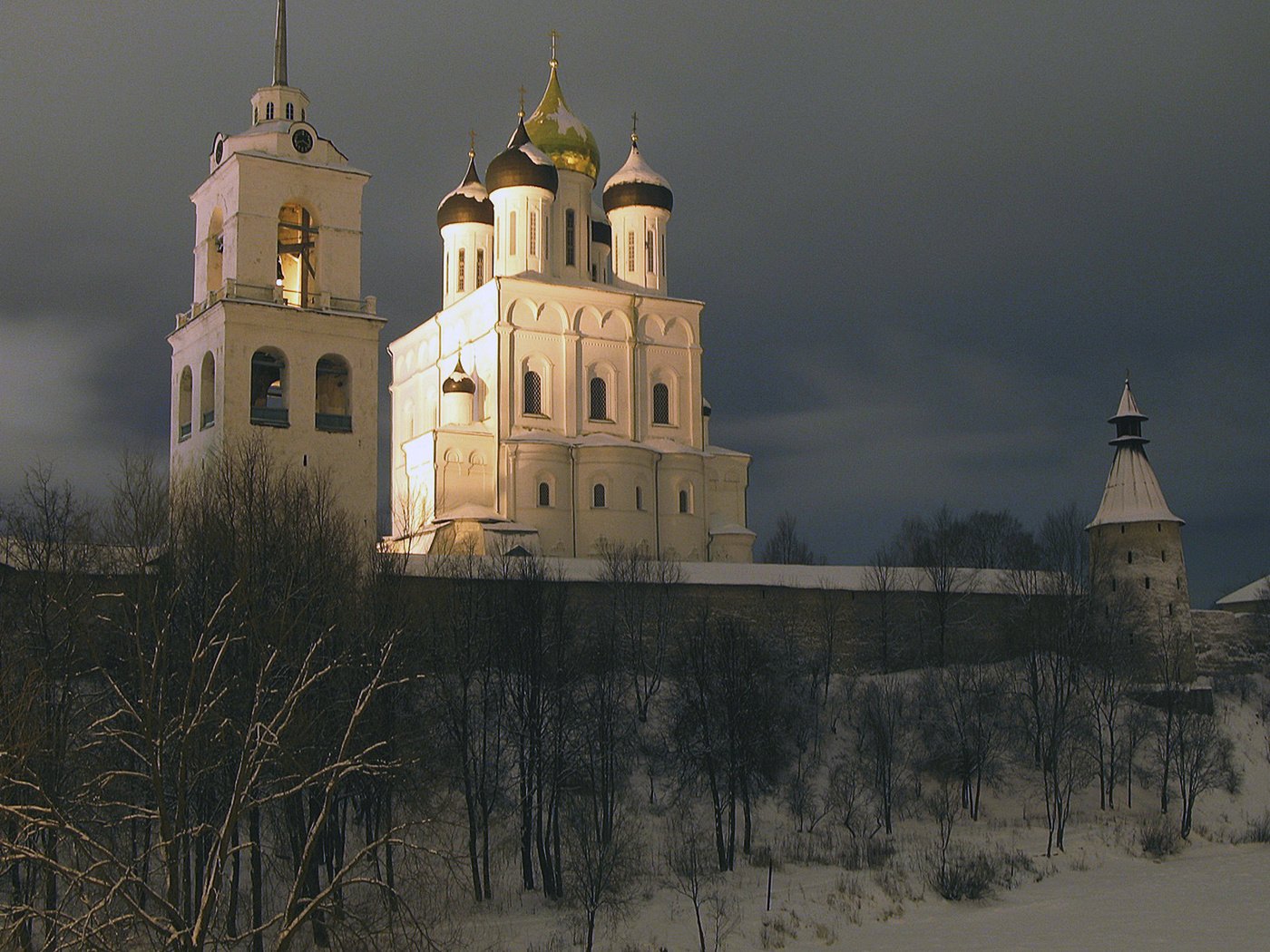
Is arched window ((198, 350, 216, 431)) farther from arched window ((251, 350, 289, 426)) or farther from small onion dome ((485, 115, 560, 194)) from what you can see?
small onion dome ((485, 115, 560, 194))

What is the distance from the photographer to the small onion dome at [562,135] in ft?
125

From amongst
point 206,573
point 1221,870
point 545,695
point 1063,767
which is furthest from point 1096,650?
point 206,573

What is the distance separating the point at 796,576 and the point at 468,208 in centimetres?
1291

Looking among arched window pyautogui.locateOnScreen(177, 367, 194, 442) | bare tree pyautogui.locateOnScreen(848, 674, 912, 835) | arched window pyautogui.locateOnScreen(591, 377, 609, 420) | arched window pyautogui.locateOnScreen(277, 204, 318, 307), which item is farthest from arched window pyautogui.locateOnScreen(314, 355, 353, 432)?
bare tree pyautogui.locateOnScreen(848, 674, 912, 835)

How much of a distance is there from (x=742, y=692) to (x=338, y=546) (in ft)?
20.9

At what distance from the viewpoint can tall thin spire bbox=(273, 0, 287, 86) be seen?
27.6m

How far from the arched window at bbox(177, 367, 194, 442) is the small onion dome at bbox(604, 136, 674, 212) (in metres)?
13.4

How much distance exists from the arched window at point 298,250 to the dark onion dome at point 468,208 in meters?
11.0

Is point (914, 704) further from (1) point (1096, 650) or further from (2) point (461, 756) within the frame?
Result: (2) point (461, 756)

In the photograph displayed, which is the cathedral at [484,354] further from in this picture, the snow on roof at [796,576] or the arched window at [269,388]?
the snow on roof at [796,576]

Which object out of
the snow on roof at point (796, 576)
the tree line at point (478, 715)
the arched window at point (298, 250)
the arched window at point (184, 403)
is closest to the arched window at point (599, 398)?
the tree line at point (478, 715)

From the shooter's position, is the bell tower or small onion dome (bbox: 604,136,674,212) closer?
the bell tower

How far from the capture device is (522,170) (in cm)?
3616

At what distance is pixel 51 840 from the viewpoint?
12.0 m
